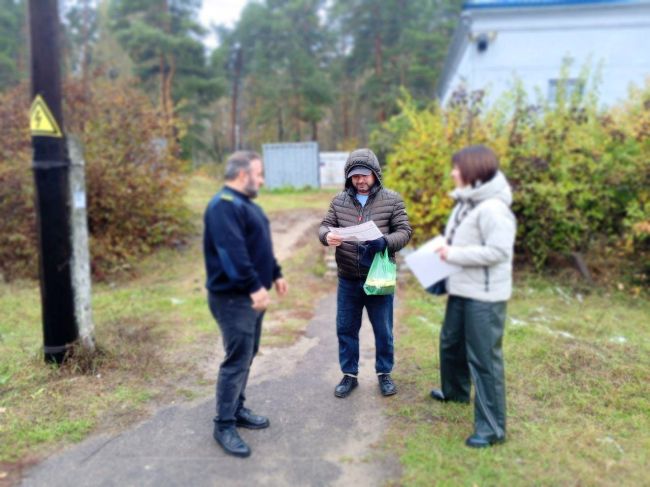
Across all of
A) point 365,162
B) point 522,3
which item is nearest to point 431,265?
point 365,162

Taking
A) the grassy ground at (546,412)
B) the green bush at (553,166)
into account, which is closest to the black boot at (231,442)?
the grassy ground at (546,412)

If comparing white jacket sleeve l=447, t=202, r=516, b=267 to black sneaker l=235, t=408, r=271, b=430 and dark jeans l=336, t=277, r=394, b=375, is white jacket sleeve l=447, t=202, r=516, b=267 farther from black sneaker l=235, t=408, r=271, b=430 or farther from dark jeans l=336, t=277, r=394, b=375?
black sneaker l=235, t=408, r=271, b=430

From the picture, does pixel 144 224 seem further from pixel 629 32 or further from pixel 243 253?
pixel 629 32

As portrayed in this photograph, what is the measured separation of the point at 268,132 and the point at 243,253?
107ft

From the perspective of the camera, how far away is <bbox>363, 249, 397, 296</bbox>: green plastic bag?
3.63 m

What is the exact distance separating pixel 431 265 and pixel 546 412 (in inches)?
59.1

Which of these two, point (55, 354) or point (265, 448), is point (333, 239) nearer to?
point (265, 448)

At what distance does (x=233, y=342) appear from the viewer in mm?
3082

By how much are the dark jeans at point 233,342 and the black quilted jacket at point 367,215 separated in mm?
871

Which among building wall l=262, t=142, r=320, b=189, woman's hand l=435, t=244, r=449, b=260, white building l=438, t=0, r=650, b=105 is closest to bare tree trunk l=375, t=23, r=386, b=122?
building wall l=262, t=142, r=320, b=189

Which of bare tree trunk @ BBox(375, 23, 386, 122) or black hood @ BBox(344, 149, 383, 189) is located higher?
bare tree trunk @ BBox(375, 23, 386, 122)

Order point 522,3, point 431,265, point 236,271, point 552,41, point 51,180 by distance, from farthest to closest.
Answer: point 552,41 < point 522,3 < point 51,180 < point 431,265 < point 236,271

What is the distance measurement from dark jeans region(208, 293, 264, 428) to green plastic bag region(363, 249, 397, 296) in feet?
2.85

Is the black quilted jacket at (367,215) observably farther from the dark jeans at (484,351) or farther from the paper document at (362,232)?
the dark jeans at (484,351)
